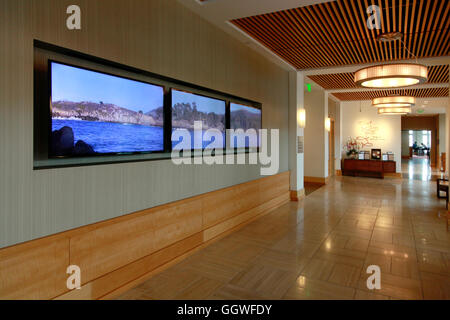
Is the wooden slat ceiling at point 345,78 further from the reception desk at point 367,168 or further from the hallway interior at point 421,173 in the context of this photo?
the hallway interior at point 421,173

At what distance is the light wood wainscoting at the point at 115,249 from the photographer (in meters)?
2.27

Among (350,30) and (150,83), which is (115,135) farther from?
(350,30)

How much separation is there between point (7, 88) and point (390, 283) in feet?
12.9

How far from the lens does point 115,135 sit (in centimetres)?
296

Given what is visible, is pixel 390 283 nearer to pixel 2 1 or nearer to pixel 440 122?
pixel 2 1

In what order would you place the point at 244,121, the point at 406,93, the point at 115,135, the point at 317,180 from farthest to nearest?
the point at 317,180 → the point at 406,93 → the point at 244,121 → the point at 115,135

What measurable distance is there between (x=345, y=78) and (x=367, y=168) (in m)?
5.76

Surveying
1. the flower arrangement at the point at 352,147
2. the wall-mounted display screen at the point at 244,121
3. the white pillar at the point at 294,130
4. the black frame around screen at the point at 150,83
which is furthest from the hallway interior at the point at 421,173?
the black frame around screen at the point at 150,83

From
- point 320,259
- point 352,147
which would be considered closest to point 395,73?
point 320,259

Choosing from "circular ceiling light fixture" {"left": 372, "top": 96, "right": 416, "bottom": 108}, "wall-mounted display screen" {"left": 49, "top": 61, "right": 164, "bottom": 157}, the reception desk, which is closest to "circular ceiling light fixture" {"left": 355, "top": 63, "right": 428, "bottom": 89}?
"wall-mounted display screen" {"left": 49, "top": 61, "right": 164, "bottom": 157}

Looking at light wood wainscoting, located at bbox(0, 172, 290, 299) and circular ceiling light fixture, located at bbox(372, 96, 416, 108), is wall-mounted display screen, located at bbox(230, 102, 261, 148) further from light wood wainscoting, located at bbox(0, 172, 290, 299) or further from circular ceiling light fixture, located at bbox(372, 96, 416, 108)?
circular ceiling light fixture, located at bbox(372, 96, 416, 108)

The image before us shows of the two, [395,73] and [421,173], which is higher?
[395,73]

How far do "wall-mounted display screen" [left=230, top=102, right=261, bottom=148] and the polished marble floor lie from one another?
4.91 ft

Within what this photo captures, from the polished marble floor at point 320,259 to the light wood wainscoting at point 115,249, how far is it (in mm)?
191
